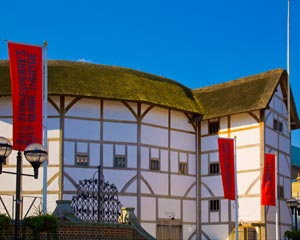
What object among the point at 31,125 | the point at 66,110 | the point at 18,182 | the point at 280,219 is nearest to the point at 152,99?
the point at 66,110

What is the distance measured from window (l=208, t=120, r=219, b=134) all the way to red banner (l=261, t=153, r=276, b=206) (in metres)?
5.61

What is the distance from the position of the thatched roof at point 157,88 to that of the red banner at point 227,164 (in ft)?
11.7

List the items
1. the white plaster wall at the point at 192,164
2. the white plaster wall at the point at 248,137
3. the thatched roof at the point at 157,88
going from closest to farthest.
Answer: the thatched roof at the point at 157,88
the white plaster wall at the point at 248,137
the white plaster wall at the point at 192,164

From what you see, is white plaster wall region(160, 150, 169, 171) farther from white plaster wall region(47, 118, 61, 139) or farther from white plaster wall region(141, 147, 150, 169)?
white plaster wall region(47, 118, 61, 139)

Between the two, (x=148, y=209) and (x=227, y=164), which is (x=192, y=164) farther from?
(x=227, y=164)

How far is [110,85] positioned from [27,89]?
1238 centimetres

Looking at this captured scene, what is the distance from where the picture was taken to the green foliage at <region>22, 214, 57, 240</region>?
20.3 meters

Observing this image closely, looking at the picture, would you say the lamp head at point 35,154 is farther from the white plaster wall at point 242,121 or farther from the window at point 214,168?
the window at point 214,168

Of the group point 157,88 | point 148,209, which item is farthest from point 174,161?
point 157,88

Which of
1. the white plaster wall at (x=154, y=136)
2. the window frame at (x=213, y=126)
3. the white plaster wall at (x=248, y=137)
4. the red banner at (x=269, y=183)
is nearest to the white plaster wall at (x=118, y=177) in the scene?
the white plaster wall at (x=154, y=136)

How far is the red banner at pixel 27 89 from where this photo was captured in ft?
85.3

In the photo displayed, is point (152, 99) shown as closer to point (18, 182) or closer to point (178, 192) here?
point (178, 192)

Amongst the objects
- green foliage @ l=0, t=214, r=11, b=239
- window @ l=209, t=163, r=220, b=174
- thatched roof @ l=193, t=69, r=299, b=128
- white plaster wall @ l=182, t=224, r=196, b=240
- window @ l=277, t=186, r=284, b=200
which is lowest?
white plaster wall @ l=182, t=224, r=196, b=240

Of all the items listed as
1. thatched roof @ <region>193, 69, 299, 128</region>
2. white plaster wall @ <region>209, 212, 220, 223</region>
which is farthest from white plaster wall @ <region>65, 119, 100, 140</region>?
white plaster wall @ <region>209, 212, 220, 223</region>
